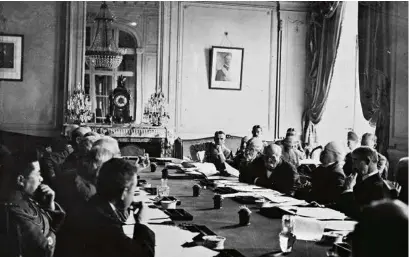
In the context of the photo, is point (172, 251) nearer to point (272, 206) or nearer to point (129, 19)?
point (272, 206)

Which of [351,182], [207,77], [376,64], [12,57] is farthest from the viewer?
[207,77]

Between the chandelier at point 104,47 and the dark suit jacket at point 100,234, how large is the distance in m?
6.80

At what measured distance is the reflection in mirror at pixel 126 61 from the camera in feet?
31.7

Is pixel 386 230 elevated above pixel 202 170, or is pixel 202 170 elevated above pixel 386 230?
pixel 386 230

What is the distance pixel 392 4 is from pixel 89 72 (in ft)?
17.6

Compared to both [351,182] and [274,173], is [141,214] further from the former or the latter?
[274,173]

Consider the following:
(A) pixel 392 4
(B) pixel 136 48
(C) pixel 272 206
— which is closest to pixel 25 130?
(B) pixel 136 48

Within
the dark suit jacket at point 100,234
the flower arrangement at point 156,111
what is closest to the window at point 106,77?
the flower arrangement at point 156,111

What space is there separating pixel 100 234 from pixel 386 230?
3.93ft

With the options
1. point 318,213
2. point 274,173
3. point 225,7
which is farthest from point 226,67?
point 318,213

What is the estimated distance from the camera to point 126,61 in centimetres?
977

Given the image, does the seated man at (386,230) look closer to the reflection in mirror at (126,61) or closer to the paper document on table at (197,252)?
the paper document on table at (197,252)

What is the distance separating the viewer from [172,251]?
7.63 feet

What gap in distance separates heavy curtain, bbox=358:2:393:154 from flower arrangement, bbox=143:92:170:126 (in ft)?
11.9
